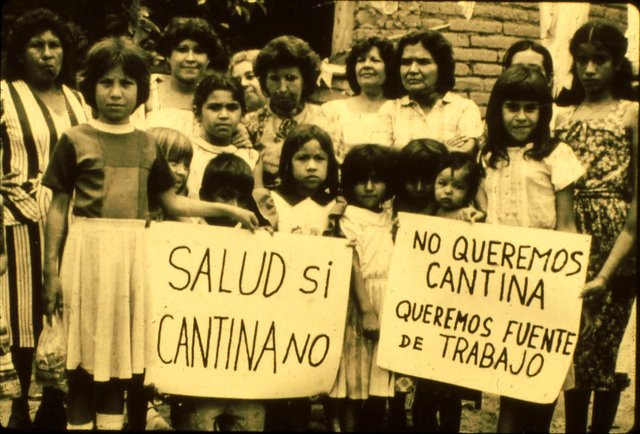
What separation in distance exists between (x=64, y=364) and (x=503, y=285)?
2031 mm

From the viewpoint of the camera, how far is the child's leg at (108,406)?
4.19m

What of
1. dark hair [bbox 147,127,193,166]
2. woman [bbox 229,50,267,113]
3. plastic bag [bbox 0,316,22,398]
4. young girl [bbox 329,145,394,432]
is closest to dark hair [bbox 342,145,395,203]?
young girl [bbox 329,145,394,432]

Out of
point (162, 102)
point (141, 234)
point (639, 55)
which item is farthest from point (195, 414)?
point (639, 55)

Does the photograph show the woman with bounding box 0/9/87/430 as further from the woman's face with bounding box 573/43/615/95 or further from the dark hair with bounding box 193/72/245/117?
the woman's face with bounding box 573/43/615/95

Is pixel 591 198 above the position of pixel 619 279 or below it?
above

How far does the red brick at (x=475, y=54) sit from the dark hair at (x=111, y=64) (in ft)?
5.82

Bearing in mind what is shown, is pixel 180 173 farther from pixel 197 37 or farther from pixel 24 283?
pixel 24 283

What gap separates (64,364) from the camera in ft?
13.9

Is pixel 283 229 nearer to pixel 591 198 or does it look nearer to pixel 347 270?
pixel 347 270

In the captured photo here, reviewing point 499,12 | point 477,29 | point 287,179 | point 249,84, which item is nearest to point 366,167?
point 287,179

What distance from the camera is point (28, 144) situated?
4.26 m

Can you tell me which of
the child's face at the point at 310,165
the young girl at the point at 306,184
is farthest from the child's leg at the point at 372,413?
the child's face at the point at 310,165

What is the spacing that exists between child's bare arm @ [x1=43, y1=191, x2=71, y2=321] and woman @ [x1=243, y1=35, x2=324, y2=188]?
88 centimetres

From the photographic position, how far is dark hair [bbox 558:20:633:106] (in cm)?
432
